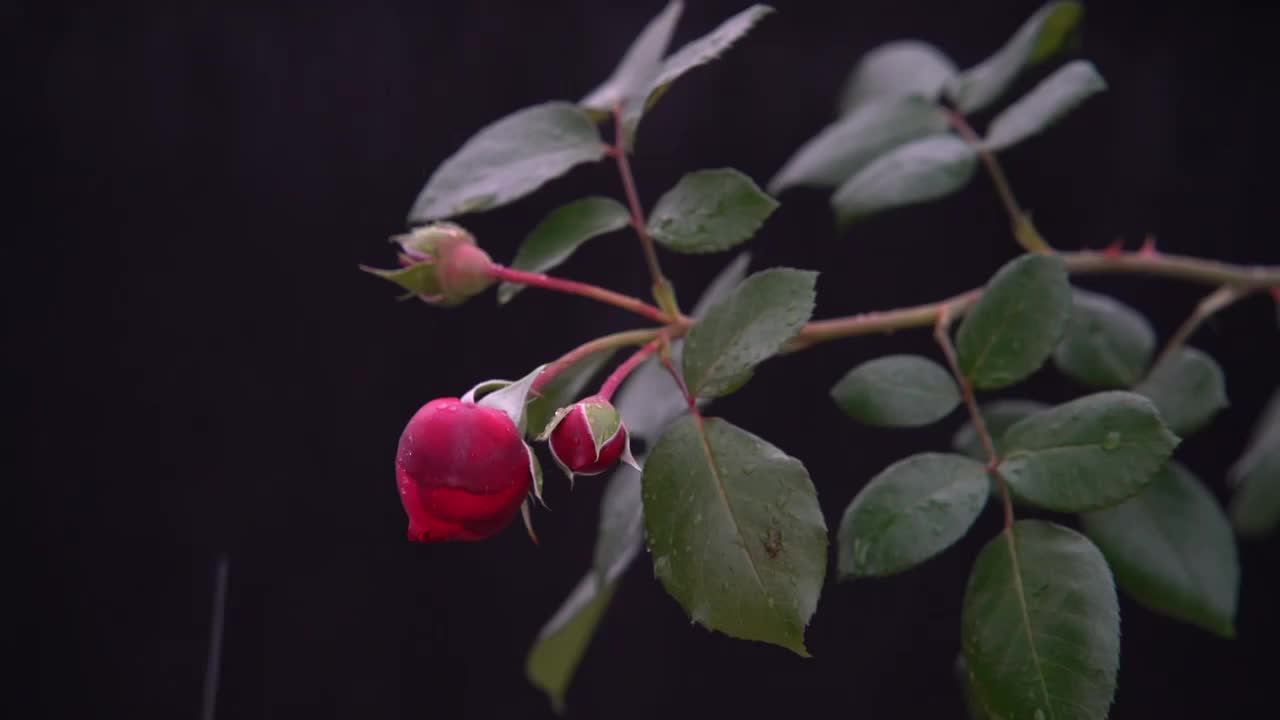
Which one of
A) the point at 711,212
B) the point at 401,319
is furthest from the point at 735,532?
the point at 401,319

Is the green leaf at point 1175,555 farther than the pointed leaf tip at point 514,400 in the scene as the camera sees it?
Yes

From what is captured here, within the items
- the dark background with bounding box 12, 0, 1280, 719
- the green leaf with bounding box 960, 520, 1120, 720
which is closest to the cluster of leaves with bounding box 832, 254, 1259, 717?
the green leaf with bounding box 960, 520, 1120, 720

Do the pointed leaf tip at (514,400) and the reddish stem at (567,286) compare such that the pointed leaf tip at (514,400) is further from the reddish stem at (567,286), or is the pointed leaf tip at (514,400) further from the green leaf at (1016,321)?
the green leaf at (1016,321)

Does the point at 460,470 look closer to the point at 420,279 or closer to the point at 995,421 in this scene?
the point at 420,279

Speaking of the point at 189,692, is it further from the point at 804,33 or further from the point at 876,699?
the point at 804,33

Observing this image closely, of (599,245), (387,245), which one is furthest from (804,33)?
(387,245)

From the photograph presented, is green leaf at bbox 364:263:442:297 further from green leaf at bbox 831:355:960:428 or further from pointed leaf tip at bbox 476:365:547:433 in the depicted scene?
green leaf at bbox 831:355:960:428

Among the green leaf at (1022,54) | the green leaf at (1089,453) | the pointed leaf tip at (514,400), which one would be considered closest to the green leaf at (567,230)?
the pointed leaf tip at (514,400)
